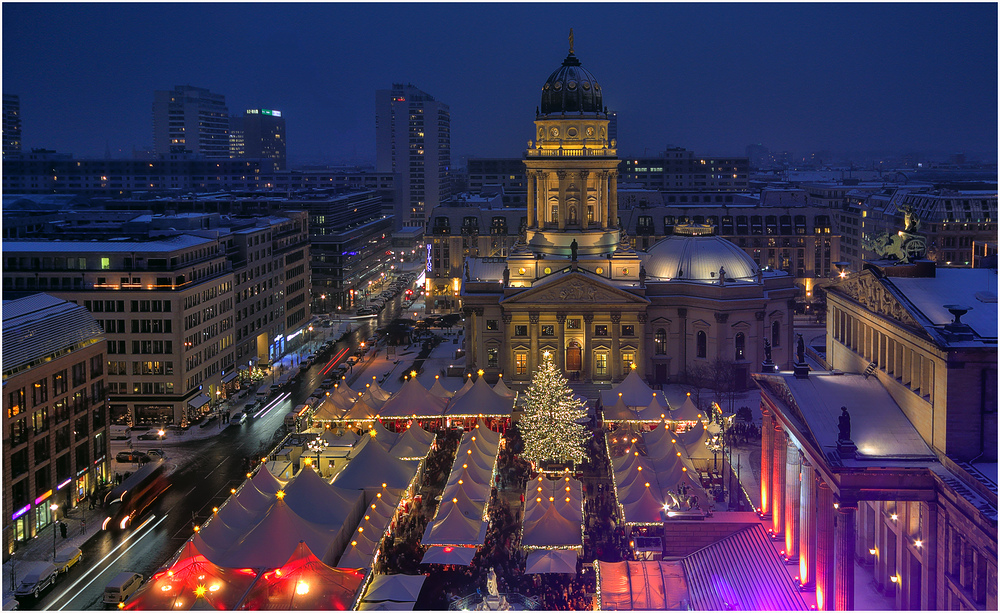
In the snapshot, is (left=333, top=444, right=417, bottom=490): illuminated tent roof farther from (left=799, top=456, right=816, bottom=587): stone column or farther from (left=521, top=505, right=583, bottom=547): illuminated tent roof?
(left=799, top=456, right=816, bottom=587): stone column

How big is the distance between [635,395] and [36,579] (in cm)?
4717

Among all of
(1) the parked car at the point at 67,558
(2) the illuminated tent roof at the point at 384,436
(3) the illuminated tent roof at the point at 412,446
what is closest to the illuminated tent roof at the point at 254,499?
(1) the parked car at the point at 67,558

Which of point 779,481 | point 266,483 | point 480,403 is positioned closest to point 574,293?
point 480,403

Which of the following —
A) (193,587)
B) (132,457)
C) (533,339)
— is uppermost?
(533,339)

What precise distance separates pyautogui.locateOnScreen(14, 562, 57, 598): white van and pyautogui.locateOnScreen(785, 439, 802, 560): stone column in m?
38.4

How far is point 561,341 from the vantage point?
96.2m

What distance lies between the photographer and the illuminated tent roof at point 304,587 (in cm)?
4328

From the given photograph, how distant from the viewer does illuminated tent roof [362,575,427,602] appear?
44.1m

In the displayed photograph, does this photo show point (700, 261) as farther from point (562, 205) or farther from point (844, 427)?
point (844, 427)

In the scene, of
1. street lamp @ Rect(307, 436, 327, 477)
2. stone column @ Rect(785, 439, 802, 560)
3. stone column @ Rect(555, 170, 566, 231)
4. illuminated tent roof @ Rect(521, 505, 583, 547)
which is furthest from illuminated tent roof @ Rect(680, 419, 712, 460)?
stone column @ Rect(555, 170, 566, 231)

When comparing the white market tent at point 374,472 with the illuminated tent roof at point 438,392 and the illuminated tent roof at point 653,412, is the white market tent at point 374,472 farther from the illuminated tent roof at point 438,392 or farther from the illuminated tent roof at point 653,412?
the illuminated tent roof at point 653,412

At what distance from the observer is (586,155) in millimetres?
101125

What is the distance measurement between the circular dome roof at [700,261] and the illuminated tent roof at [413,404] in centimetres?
3257

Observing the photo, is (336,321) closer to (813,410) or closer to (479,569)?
(479,569)
